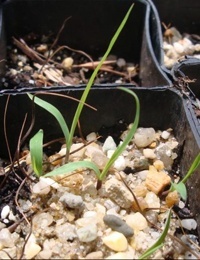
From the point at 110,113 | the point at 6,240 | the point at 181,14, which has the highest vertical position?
the point at 181,14

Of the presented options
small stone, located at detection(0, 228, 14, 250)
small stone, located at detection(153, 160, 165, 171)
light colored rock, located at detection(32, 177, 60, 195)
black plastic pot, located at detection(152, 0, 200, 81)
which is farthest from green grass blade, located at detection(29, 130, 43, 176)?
black plastic pot, located at detection(152, 0, 200, 81)

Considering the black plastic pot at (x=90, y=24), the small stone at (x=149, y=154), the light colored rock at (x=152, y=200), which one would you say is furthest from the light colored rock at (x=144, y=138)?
the black plastic pot at (x=90, y=24)

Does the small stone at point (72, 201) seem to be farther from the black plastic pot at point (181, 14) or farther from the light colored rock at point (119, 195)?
the black plastic pot at point (181, 14)

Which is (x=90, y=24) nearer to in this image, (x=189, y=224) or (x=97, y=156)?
(x=97, y=156)

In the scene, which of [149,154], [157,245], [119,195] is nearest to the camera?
[157,245]

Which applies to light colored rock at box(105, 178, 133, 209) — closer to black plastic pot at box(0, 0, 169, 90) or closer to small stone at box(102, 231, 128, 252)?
small stone at box(102, 231, 128, 252)

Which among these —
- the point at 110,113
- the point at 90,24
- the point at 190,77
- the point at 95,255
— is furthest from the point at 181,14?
the point at 95,255

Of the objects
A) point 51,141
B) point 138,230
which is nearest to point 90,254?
point 138,230
